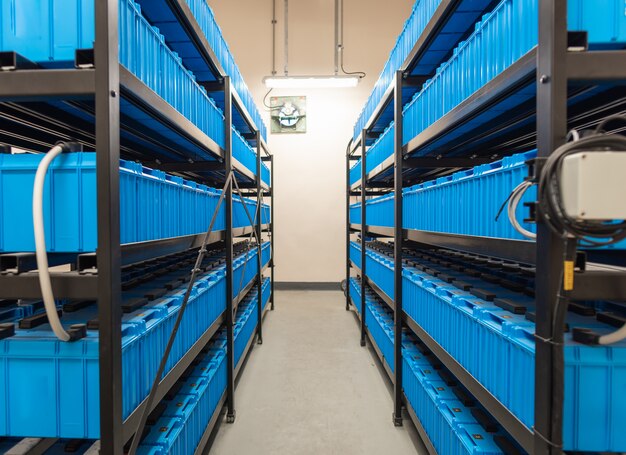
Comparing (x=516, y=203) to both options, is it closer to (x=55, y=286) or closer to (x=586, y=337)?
(x=586, y=337)

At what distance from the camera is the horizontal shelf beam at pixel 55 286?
2.92ft

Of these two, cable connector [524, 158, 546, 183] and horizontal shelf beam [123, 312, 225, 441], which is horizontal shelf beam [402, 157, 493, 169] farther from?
horizontal shelf beam [123, 312, 225, 441]

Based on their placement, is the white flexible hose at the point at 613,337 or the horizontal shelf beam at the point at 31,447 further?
the horizontal shelf beam at the point at 31,447

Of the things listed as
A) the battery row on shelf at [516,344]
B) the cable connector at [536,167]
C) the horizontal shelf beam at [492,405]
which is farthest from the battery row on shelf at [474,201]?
the horizontal shelf beam at [492,405]

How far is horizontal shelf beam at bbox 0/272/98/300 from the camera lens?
2.92 feet

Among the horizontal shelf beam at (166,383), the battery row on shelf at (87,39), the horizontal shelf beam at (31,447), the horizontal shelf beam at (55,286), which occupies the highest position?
the battery row on shelf at (87,39)

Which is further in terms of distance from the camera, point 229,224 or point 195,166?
point 195,166

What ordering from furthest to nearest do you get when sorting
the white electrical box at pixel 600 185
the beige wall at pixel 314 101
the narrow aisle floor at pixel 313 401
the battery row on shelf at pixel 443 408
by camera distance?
the beige wall at pixel 314 101
the narrow aisle floor at pixel 313 401
the battery row on shelf at pixel 443 408
the white electrical box at pixel 600 185

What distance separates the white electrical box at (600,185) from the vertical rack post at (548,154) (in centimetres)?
14

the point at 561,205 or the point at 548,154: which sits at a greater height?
the point at 548,154

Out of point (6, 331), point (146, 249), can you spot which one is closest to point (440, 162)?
point (146, 249)

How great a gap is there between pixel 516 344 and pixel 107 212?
4.02ft

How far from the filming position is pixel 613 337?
800 mm

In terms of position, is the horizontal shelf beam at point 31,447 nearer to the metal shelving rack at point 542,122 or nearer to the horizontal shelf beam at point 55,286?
the horizontal shelf beam at point 55,286
